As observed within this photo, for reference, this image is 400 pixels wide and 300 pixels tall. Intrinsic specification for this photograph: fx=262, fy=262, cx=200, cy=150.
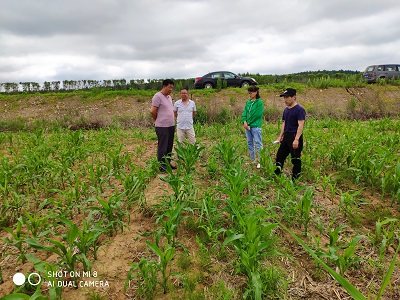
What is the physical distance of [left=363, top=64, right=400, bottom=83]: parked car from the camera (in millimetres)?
17406

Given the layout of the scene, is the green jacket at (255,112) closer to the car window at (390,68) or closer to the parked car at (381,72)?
the parked car at (381,72)

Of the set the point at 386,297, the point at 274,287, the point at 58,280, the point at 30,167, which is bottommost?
the point at 386,297

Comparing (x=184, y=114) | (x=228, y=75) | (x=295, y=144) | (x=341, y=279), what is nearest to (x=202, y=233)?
(x=341, y=279)

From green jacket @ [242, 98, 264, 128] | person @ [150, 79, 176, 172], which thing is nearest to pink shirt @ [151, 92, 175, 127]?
person @ [150, 79, 176, 172]

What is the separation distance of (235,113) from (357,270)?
10528 millimetres

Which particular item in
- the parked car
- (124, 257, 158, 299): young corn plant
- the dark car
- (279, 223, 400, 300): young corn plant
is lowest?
(124, 257, 158, 299): young corn plant

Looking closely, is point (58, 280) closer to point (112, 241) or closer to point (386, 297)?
point (112, 241)

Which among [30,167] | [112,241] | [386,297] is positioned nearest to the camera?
[386,297]

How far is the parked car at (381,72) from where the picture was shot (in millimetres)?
17406

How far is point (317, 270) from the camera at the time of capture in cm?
243

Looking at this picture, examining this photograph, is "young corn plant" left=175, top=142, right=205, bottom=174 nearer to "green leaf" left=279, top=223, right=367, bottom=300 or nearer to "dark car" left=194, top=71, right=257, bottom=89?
"green leaf" left=279, top=223, right=367, bottom=300

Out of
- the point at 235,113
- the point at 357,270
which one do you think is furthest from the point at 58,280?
the point at 235,113

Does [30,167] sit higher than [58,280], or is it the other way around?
[30,167]

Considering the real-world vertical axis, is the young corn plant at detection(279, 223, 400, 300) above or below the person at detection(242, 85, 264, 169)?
below
